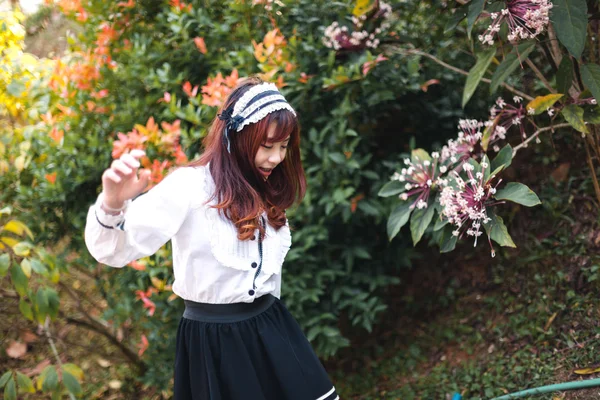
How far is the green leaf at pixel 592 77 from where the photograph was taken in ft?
6.24

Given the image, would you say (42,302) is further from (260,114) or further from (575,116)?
(575,116)

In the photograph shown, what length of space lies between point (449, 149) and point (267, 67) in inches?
34.2

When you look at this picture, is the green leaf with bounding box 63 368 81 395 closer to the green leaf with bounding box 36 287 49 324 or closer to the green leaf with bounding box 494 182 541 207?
the green leaf with bounding box 36 287 49 324

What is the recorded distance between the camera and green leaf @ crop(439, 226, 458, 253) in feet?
6.91

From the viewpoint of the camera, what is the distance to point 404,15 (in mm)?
3027

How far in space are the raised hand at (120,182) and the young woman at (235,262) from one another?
17 centimetres

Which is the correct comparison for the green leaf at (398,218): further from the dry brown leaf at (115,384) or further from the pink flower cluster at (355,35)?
the dry brown leaf at (115,384)

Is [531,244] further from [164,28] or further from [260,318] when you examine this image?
[164,28]

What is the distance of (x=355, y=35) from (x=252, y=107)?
1101 mm

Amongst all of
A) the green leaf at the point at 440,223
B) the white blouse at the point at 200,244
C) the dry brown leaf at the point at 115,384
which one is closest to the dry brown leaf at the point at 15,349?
the dry brown leaf at the point at 115,384

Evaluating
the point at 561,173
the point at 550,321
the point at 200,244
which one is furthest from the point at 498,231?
the point at 561,173

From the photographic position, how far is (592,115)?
6.66ft

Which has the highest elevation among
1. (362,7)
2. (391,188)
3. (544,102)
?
(362,7)

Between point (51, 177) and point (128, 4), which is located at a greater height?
point (128, 4)
